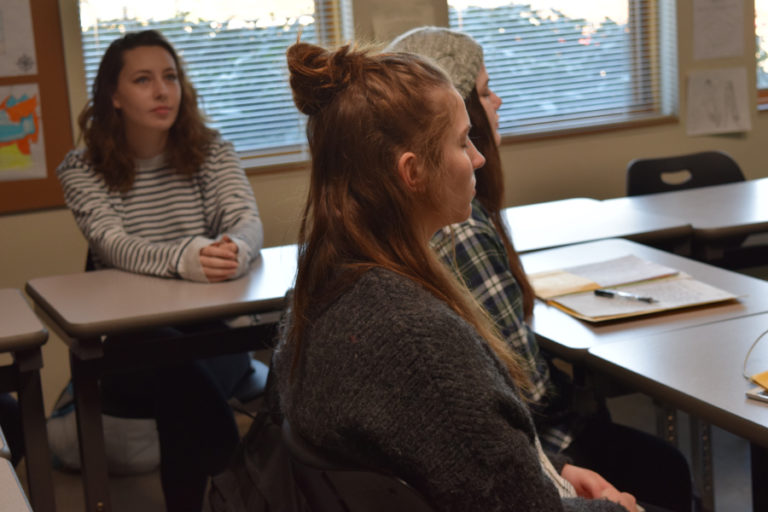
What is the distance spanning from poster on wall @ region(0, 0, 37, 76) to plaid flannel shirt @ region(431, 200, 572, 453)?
2187 millimetres

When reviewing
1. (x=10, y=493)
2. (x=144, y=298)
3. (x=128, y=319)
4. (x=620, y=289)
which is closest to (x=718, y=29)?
(x=620, y=289)

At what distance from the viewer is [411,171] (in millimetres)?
1115

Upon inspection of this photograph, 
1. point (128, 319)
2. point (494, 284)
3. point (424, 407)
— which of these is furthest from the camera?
point (128, 319)

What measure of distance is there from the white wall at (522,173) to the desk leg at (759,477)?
201 centimetres

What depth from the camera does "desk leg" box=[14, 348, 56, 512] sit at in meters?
1.96

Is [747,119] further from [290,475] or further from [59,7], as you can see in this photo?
[290,475]

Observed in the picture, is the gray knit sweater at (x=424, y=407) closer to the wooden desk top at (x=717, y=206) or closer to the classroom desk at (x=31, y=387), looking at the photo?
the classroom desk at (x=31, y=387)

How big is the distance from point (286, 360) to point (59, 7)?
249cm

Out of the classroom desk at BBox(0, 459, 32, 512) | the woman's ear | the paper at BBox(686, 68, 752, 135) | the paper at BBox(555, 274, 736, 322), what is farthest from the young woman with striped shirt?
the paper at BBox(686, 68, 752, 135)

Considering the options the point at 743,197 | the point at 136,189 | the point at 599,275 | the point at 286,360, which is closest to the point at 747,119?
the point at 743,197

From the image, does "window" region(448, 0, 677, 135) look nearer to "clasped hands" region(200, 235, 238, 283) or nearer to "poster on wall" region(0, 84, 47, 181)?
"poster on wall" region(0, 84, 47, 181)

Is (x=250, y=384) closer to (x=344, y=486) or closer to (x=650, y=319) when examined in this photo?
(x=650, y=319)

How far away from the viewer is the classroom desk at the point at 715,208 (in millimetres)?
2447

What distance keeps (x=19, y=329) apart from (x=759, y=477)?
1.50 m
